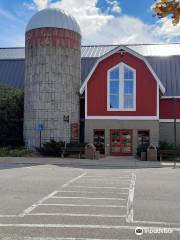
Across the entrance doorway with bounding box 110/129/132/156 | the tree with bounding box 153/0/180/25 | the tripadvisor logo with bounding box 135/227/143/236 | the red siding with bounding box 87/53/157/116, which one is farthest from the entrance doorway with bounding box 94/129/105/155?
the tree with bounding box 153/0/180/25

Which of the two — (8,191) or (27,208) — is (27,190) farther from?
(27,208)

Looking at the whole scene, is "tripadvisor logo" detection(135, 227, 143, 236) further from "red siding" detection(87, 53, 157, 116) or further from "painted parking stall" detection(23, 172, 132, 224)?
"red siding" detection(87, 53, 157, 116)

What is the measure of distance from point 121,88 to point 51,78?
214 inches

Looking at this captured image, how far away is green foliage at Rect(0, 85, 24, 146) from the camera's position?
3180cm

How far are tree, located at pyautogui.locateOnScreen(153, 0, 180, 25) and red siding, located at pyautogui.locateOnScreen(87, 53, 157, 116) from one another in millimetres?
26058

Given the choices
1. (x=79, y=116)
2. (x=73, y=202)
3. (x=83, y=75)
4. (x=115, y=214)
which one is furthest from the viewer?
(x=83, y=75)

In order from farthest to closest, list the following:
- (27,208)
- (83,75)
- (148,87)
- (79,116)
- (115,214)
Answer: (83,75), (79,116), (148,87), (27,208), (115,214)

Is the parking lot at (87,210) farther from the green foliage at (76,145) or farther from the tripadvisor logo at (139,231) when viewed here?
the green foliage at (76,145)

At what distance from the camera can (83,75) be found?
38656 mm

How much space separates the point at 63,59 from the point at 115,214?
957 inches

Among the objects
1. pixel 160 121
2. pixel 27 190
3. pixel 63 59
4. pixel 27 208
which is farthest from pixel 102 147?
pixel 27 208

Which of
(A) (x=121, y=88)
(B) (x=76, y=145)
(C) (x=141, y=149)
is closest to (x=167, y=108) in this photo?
(A) (x=121, y=88)

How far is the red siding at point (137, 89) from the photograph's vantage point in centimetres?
3098

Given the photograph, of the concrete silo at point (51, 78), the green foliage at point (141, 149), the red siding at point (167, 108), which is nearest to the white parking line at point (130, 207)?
the green foliage at point (141, 149)
